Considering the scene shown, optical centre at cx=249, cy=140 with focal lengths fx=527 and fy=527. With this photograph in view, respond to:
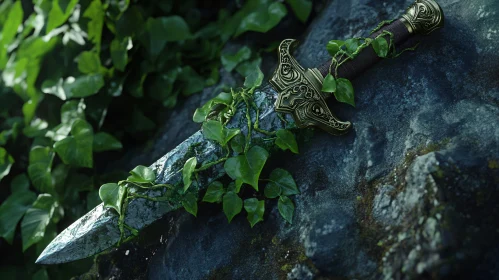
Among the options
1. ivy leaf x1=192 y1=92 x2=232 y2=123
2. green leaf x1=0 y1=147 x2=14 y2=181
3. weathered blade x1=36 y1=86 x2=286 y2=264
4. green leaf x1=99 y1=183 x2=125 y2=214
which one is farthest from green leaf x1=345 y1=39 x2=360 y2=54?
green leaf x1=0 y1=147 x2=14 y2=181

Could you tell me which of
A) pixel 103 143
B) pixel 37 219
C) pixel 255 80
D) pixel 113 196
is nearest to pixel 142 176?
pixel 113 196

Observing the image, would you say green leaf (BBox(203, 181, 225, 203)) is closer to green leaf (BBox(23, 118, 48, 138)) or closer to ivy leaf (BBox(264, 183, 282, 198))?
ivy leaf (BBox(264, 183, 282, 198))

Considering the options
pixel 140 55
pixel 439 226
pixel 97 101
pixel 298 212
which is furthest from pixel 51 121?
pixel 439 226

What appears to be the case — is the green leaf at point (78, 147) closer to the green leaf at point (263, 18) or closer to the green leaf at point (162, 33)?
the green leaf at point (162, 33)

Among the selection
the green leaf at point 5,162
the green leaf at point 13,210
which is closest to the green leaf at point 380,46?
the green leaf at point 13,210

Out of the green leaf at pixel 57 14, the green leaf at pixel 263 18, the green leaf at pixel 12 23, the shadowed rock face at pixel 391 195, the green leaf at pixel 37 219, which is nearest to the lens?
the shadowed rock face at pixel 391 195
